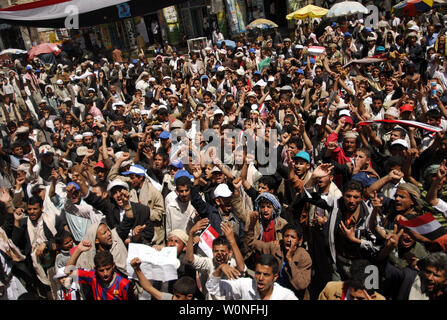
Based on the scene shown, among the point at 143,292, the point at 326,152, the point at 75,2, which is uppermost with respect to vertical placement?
the point at 75,2

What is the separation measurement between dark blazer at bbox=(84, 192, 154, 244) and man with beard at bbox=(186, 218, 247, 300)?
2.48 ft

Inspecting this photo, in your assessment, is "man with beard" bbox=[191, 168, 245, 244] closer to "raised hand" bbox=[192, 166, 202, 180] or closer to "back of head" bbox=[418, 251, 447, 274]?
"raised hand" bbox=[192, 166, 202, 180]

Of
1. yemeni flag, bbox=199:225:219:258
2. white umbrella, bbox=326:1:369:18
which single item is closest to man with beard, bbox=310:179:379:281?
yemeni flag, bbox=199:225:219:258

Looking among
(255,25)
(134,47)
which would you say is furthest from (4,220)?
(134,47)

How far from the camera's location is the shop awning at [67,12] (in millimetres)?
9617

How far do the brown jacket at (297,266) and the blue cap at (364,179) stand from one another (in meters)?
1.05

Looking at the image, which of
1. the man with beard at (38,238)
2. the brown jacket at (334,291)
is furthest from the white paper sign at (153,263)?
the man with beard at (38,238)

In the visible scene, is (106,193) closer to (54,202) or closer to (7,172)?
(54,202)

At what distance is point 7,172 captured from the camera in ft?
23.0

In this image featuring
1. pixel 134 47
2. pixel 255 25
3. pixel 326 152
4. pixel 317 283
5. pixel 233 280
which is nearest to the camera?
pixel 233 280

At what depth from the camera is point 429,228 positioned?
2.73 metres

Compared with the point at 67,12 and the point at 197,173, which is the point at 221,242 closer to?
the point at 197,173

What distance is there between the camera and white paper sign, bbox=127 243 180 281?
292cm

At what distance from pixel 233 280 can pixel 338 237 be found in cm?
103
